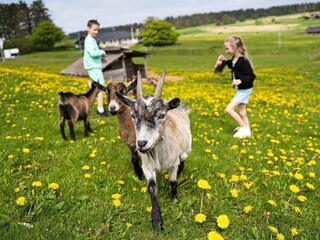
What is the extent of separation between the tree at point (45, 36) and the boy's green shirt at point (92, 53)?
9977 cm

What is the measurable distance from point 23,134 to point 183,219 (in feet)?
15.8

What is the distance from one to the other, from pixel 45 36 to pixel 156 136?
355ft

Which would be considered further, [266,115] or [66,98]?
[266,115]

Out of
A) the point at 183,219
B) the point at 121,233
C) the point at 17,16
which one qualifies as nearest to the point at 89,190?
→ the point at 121,233

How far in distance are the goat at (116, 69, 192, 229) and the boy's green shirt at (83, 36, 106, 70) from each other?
4.57m

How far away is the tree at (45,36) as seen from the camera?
9853 cm

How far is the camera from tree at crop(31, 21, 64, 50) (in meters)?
98.5

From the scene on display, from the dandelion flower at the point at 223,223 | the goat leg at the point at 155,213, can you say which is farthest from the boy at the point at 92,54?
the dandelion flower at the point at 223,223

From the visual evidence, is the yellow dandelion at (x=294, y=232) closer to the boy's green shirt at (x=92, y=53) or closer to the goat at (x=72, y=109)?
the goat at (x=72, y=109)

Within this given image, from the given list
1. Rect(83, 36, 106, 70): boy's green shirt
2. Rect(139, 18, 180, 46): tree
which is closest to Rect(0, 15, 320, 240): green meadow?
Rect(83, 36, 106, 70): boy's green shirt

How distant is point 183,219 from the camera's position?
362 centimetres

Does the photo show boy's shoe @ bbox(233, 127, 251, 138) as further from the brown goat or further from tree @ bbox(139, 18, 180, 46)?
tree @ bbox(139, 18, 180, 46)

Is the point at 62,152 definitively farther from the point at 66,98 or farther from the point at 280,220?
the point at 280,220

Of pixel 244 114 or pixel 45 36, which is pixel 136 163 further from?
pixel 45 36
